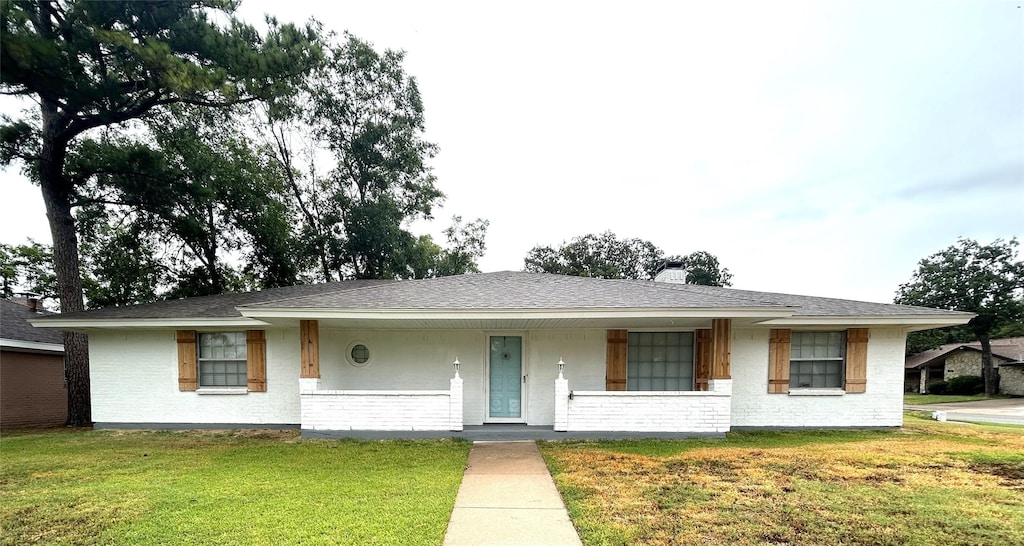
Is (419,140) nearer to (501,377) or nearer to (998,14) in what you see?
(501,377)

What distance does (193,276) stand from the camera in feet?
45.1

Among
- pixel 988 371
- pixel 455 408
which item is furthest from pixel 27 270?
pixel 988 371

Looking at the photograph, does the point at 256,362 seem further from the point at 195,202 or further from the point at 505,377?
the point at 195,202

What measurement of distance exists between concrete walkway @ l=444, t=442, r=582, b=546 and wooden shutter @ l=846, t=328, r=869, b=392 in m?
6.58

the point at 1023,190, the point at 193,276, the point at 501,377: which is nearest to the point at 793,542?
the point at 501,377

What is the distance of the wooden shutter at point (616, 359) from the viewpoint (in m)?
7.50

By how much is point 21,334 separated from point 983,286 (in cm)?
4460

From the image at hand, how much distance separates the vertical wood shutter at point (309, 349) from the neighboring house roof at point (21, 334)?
8.21 meters

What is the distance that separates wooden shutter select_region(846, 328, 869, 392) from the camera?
24.4ft

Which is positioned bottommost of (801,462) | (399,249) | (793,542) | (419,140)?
(801,462)

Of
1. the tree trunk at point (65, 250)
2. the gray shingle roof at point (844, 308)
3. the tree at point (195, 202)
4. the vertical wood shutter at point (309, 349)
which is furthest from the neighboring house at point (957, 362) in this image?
the tree trunk at point (65, 250)

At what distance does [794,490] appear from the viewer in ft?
13.8

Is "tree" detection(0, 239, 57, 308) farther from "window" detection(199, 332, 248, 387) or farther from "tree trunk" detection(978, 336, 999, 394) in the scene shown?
"tree trunk" detection(978, 336, 999, 394)

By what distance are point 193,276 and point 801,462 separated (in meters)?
17.9
